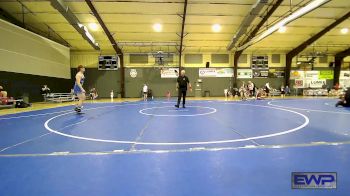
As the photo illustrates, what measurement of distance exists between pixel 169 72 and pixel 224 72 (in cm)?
643

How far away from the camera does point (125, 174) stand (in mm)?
2930

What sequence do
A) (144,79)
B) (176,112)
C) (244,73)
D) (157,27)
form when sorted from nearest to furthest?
(176,112) → (157,27) → (144,79) → (244,73)

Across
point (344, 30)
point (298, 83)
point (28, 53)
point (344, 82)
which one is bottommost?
point (298, 83)

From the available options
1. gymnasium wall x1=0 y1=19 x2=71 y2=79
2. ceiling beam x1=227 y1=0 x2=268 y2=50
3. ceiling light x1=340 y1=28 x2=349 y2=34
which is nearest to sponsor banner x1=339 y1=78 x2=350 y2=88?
ceiling light x1=340 y1=28 x2=349 y2=34

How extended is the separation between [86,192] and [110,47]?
26.0 meters

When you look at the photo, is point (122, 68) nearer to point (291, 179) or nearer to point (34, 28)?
point (34, 28)

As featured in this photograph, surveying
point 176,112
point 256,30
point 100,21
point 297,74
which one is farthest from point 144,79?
point 176,112

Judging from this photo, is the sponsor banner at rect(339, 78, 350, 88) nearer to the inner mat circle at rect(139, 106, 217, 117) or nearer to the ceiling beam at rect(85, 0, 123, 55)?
the ceiling beam at rect(85, 0, 123, 55)

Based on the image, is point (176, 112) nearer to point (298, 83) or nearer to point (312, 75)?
point (298, 83)

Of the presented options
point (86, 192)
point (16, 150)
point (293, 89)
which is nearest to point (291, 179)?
point (86, 192)

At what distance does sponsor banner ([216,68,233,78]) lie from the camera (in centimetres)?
2931

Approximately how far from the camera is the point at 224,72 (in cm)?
2938

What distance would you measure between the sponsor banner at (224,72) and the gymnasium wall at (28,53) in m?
16.6

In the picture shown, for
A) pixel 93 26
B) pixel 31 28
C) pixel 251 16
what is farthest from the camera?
pixel 31 28
